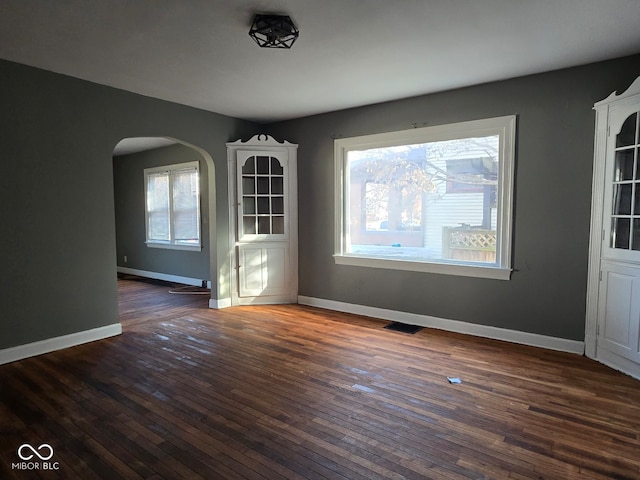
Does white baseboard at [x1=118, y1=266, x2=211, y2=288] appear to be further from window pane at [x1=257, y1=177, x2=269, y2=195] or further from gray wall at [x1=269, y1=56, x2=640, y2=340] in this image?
gray wall at [x1=269, y1=56, x2=640, y2=340]

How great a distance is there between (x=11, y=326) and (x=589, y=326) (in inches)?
202

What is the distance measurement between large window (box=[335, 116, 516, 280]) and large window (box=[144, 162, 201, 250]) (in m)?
3.15

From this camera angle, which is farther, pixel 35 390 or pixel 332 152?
pixel 332 152

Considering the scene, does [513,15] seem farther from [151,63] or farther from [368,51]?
[151,63]

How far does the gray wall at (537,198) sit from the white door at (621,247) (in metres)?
0.19

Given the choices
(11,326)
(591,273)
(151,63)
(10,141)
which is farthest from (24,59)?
(591,273)

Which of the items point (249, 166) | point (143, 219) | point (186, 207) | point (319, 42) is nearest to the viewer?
point (319, 42)

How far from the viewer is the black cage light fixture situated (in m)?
2.53

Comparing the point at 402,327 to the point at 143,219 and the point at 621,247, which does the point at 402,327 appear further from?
the point at 143,219

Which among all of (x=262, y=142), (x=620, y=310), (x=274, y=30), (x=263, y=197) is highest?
(x=274, y=30)

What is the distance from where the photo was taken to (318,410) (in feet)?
8.23

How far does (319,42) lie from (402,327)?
119 inches

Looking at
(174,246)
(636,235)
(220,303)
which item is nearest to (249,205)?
(220,303)

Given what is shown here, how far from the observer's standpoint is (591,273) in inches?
133
